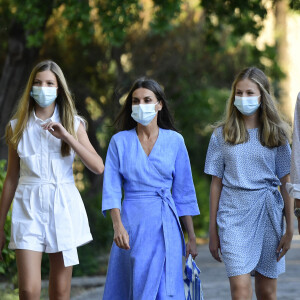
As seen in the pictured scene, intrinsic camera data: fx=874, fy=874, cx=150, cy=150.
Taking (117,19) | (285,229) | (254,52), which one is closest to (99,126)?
(254,52)

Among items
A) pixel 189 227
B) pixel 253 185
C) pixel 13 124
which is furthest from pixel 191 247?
pixel 13 124

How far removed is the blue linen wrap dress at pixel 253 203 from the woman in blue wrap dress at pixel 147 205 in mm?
229

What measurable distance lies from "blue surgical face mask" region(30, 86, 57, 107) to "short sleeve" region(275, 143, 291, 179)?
1.53 m

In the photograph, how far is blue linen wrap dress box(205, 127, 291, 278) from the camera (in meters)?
5.69

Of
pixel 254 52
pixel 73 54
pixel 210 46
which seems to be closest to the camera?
pixel 210 46

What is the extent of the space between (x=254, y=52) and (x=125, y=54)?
2825 mm

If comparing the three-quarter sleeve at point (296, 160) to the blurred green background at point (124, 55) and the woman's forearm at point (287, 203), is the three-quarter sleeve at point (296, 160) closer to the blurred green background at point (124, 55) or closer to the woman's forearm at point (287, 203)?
the woman's forearm at point (287, 203)

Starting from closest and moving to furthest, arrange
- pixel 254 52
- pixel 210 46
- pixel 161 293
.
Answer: pixel 161 293, pixel 210 46, pixel 254 52

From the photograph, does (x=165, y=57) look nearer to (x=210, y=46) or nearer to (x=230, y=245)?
(x=210, y=46)

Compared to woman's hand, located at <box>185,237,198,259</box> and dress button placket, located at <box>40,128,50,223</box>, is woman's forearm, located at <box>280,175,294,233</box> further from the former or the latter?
dress button placket, located at <box>40,128,50,223</box>

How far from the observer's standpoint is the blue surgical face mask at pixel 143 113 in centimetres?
569

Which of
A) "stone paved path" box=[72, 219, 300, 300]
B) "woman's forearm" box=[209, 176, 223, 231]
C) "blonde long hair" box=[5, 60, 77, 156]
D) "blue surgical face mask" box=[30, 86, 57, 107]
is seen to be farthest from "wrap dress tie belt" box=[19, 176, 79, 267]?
"stone paved path" box=[72, 219, 300, 300]

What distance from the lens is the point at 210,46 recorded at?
14.2 meters

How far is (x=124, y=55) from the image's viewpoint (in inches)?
671
